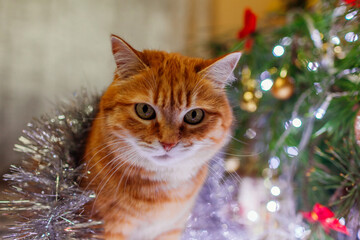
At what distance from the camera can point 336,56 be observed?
1014 mm

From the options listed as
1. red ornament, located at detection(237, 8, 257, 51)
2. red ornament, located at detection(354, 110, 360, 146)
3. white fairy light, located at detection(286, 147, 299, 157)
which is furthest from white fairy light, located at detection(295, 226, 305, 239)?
red ornament, located at detection(237, 8, 257, 51)

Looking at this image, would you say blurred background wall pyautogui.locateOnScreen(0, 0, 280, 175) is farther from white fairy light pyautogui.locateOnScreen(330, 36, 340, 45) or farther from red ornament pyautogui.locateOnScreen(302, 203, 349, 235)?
red ornament pyautogui.locateOnScreen(302, 203, 349, 235)

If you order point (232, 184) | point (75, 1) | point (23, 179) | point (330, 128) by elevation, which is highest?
point (75, 1)

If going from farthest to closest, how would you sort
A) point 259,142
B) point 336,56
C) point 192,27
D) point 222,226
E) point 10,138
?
point 192,27
point 10,138
point 259,142
point 336,56
point 222,226

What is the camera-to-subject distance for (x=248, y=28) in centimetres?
114

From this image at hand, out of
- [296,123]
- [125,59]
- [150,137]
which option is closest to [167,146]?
[150,137]

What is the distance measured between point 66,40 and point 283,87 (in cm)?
143

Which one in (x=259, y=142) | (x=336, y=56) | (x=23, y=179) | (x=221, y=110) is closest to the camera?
(x=23, y=179)

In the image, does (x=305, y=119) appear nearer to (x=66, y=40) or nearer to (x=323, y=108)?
(x=323, y=108)

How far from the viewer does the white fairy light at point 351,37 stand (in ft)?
2.58

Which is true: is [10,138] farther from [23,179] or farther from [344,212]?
[344,212]

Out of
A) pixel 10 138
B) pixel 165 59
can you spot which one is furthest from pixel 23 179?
pixel 10 138

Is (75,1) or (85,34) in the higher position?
(75,1)

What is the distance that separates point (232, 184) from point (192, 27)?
1529mm
